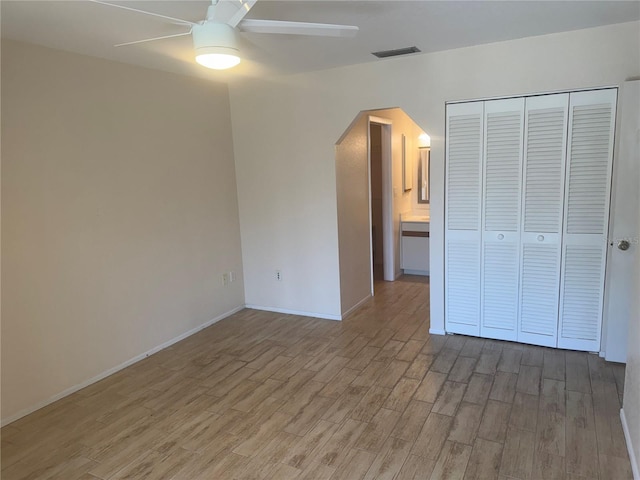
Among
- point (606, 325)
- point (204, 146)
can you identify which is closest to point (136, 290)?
point (204, 146)

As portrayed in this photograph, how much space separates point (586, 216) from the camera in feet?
10.8

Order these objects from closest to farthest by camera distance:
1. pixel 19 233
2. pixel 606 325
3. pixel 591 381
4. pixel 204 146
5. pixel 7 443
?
1. pixel 7 443
2. pixel 19 233
3. pixel 591 381
4. pixel 606 325
5. pixel 204 146

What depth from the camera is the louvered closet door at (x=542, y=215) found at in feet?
10.8

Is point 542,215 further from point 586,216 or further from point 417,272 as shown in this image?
point 417,272

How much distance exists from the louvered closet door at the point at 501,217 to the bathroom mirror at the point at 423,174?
2711 mm

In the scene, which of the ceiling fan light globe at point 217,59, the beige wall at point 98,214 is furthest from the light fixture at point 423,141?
the ceiling fan light globe at point 217,59

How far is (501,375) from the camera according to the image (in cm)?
319

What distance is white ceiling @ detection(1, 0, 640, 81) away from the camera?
240 cm

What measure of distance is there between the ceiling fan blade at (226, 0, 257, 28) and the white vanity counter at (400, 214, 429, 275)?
425 cm

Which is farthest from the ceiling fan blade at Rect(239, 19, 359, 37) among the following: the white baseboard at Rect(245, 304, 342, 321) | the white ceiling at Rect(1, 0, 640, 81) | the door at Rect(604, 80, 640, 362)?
the white baseboard at Rect(245, 304, 342, 321)

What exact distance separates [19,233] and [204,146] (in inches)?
75.0

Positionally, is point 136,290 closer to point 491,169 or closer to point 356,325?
point 356,325

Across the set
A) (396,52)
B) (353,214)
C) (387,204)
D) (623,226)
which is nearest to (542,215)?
(623,226)

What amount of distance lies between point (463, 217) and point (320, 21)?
77.6 inches
